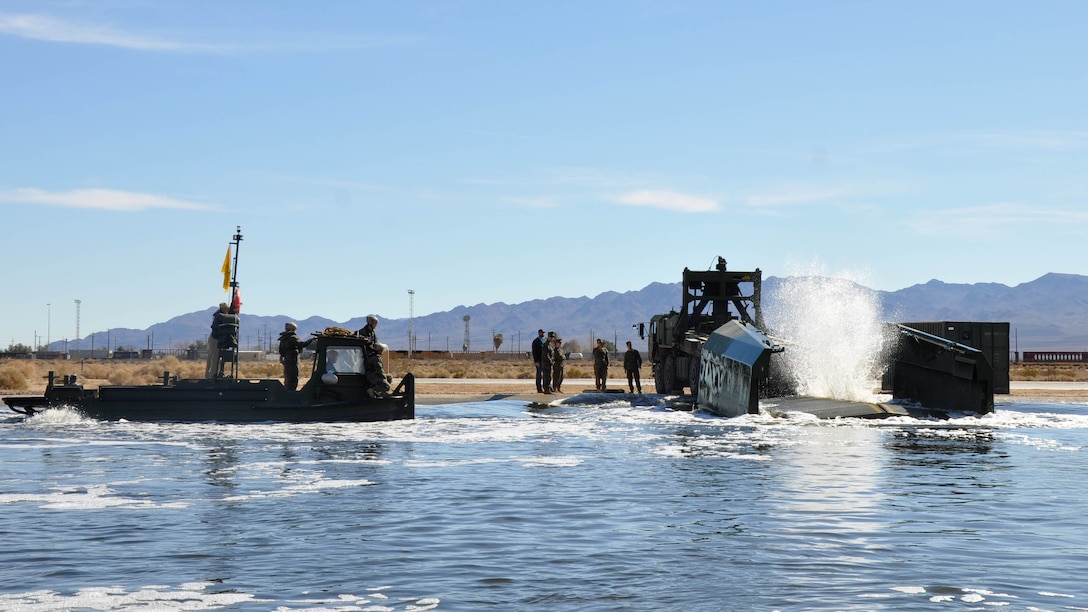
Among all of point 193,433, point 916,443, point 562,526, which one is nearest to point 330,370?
point 193,433

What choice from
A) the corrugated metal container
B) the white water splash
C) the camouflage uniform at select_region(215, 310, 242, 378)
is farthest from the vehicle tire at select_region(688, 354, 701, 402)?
the camouflage uniform at select_region(215, 310, 242, 378)

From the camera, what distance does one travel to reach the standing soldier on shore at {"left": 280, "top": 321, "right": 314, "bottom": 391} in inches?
993

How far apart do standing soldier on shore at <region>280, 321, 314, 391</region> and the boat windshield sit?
1.97ft

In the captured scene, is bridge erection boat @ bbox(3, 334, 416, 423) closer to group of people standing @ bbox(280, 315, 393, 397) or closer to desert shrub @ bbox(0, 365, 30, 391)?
group of people standing @ bbox(280, 315, 393, 397)

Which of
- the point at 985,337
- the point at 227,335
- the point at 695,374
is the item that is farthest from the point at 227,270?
the point at 985,337

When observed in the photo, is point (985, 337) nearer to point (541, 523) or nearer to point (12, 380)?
point (541, 523)

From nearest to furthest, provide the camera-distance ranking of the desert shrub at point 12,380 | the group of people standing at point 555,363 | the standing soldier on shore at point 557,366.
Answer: the group of people standing at point 555,363 → the standing soldier on shore at point 557,366 → the desert shrub at point 12,380

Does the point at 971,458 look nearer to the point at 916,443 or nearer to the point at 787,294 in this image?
the point at 916,443

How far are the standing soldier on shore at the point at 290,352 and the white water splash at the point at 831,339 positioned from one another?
43.9ft

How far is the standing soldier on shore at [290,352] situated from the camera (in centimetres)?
2523

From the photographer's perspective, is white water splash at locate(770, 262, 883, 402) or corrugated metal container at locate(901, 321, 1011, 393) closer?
white water splash at locate(770, 262, 883, 402)

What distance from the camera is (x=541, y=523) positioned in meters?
12.2

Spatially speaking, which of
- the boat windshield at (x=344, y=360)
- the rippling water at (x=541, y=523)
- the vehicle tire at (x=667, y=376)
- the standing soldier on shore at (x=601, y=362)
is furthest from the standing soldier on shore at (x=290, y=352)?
the standing soldier on shore at (x=601, y=362)

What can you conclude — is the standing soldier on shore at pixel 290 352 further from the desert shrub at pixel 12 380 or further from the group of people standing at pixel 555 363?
the desert shrub at pixel 12 380
